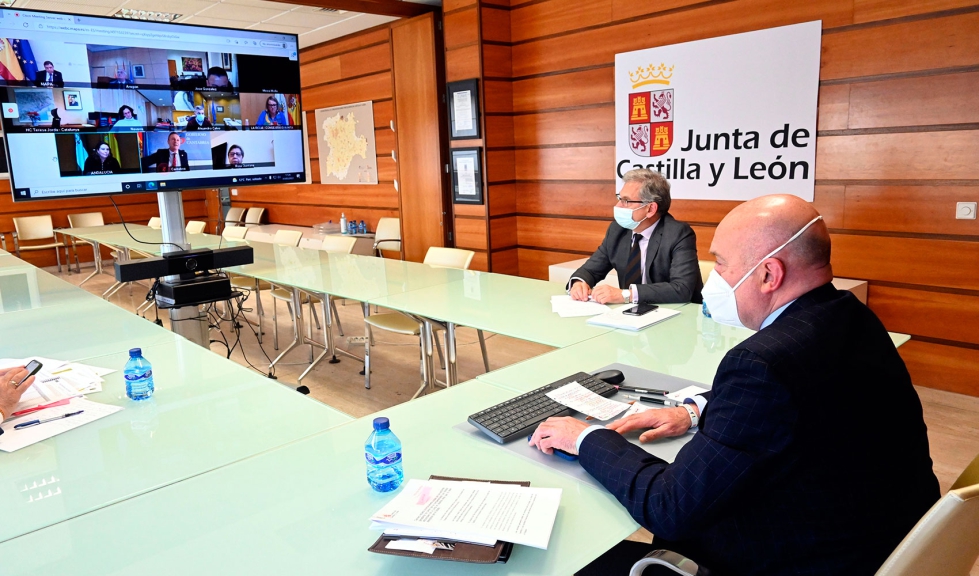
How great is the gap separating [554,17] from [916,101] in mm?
2917

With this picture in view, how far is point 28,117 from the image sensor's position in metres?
2.49

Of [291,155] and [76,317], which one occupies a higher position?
[291,155]

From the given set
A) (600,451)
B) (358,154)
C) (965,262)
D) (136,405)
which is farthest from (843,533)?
(358,154)

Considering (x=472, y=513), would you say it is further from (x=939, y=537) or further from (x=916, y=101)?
(x=916, y=101)

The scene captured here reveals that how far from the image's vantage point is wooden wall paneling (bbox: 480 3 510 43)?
18.6 feet

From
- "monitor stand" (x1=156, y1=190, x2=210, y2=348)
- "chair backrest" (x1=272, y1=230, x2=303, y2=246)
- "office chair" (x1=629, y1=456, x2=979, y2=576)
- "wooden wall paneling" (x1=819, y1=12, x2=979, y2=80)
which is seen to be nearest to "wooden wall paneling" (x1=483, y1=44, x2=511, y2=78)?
"chair backrest" (x1=272, y1=230, x2=303, y2=246)

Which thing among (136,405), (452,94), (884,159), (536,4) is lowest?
(136,405)

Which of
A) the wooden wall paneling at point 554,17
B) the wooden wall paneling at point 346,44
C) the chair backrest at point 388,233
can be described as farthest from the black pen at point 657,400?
the wooden wall paneling at point 346,44

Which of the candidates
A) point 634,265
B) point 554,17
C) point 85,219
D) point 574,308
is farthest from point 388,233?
point 85,219

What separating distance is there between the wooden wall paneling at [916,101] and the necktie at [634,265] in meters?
1.74

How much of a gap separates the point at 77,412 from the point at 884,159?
4153 mm

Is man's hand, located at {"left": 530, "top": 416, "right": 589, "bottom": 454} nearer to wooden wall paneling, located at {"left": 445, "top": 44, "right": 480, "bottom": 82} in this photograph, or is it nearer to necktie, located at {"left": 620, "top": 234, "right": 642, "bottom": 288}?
necktie, located at {"left": 620, "top": 234, "right": 642, "bottom": 288}

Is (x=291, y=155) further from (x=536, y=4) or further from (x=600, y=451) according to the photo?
(x=536, y=4)

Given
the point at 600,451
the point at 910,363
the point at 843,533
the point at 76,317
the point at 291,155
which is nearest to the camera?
the point at 843,533
